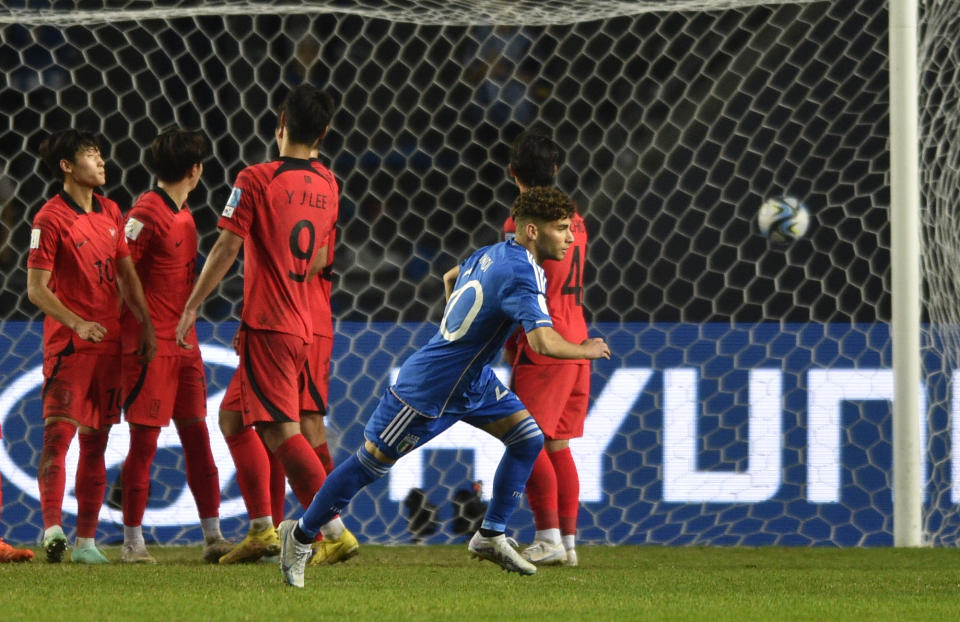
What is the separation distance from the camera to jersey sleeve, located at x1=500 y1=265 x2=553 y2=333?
409cm

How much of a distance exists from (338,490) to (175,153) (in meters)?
1.78

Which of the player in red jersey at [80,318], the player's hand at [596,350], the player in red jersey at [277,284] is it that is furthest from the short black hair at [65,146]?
the player's hand at [596,350]

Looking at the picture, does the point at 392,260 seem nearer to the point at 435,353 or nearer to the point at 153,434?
the point at 153,434

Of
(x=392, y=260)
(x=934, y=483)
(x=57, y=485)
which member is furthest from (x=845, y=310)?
(x=57, y=485)

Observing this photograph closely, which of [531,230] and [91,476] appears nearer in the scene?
[531,230]

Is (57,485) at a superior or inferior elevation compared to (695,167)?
inferior

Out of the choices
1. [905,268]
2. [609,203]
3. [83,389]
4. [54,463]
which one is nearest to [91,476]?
[54,463]

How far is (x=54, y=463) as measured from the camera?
17.2 ft

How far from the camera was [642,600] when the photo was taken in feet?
13.1

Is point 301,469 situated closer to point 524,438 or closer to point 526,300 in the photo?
point 524,438

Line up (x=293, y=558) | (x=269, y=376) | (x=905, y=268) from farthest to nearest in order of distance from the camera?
(x=905, y=268) < (x=269, y=376) < (x=293, y=558)

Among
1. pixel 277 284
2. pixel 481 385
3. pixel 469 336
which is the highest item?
pixel 277 284

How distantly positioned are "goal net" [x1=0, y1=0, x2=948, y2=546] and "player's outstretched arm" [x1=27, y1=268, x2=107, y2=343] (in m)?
1.21

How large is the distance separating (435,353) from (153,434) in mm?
1513
